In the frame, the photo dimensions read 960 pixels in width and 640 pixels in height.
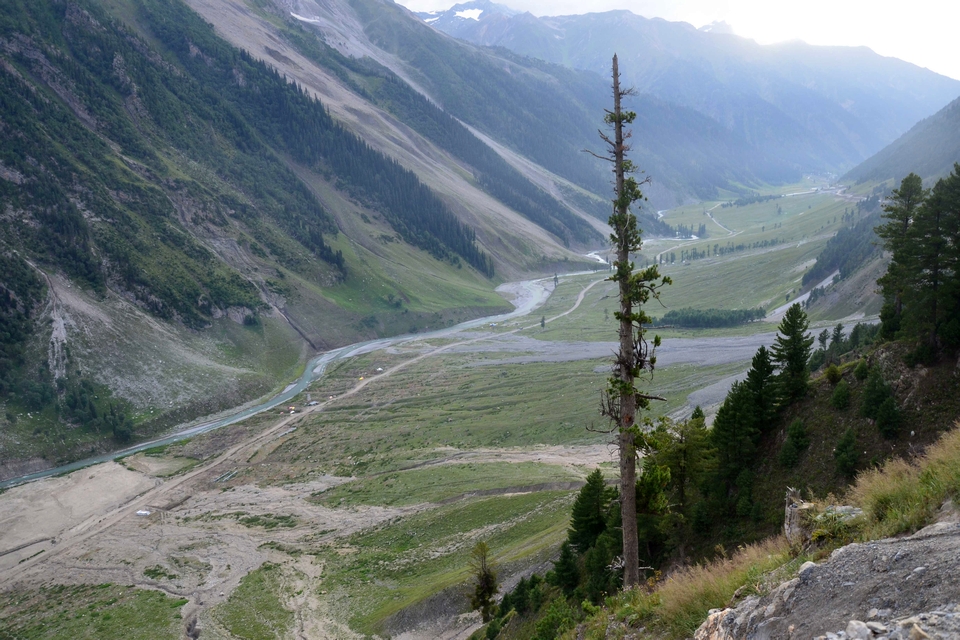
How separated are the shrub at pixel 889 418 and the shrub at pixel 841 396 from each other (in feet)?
9.24

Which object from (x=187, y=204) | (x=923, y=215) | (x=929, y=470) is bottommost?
(x=929, y=470)

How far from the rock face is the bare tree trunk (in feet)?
18.8

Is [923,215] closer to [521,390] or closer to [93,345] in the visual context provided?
[521,390]

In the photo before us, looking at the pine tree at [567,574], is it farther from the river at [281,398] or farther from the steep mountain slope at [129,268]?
the steep mountain slope at [129,268]

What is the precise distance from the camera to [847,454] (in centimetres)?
2841

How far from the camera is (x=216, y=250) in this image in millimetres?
161750

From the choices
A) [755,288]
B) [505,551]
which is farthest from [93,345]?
[755,288]

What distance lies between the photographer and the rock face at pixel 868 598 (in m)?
7.14

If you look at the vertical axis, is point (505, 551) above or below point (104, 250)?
below

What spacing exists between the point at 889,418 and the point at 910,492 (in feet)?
70.6

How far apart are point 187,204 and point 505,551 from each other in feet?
511

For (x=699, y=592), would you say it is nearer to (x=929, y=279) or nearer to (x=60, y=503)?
(x=929, y=279)

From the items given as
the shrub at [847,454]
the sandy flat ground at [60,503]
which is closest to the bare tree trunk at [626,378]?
the shrub at [847,454]

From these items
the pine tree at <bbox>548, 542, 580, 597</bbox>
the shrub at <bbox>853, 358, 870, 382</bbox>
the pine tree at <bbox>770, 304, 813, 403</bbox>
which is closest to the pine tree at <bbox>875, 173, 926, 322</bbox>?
the pine tree at <bbox>770, 304, 813, 403</bbox>
